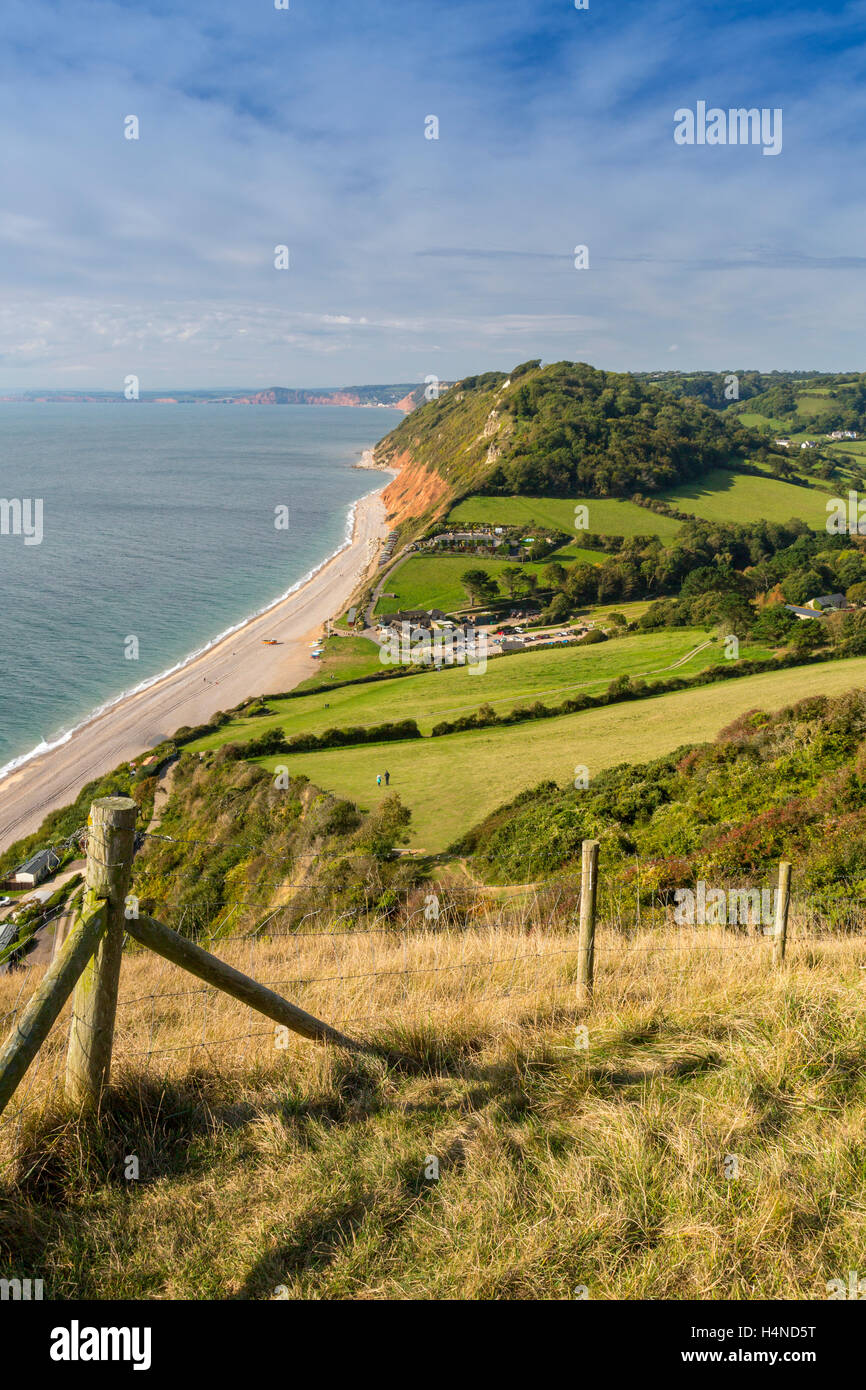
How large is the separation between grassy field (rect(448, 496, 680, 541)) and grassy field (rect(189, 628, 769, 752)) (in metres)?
40.4

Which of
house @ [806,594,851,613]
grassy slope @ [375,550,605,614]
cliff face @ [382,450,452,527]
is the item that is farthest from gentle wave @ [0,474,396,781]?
house @ [806,594,851,613]

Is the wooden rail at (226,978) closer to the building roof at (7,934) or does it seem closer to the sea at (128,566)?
the building roof at (7,934)

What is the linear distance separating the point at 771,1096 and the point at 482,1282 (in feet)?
6.47

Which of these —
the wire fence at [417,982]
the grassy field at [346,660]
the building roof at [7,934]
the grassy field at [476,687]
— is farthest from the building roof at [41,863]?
the grassy field at [346,660]

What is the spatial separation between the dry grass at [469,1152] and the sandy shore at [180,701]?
32.0 meters

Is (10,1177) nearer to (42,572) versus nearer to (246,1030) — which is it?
(246,1030)

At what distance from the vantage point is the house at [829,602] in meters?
69.3

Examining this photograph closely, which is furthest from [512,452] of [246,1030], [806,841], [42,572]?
[246,1030]

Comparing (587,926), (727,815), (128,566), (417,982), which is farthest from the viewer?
(128,566)

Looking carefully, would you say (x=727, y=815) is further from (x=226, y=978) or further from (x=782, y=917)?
(x=226, y=978)

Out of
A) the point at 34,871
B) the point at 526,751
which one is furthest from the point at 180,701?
the point at 526,751

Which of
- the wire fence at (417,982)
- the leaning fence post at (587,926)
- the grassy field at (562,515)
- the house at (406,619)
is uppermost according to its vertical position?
the grassy field at (562,515)

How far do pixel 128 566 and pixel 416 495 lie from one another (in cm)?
5239

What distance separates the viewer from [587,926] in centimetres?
515
